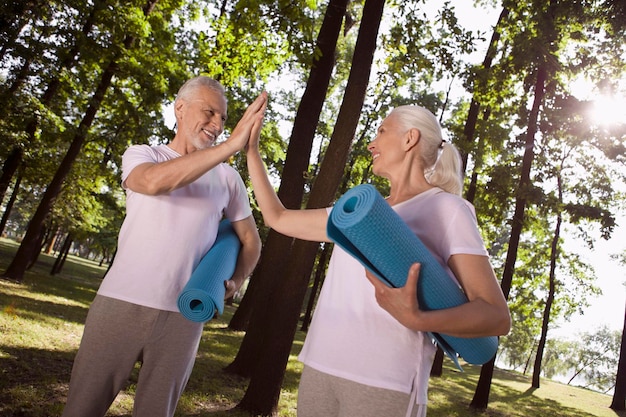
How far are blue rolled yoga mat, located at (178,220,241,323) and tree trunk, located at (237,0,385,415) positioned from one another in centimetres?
324

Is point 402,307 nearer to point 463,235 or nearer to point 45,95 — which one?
point 463,235

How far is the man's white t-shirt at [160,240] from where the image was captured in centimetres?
230

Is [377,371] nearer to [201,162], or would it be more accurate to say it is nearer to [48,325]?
[201,162]

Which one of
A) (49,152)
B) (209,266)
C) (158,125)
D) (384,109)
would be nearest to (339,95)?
(384,109)

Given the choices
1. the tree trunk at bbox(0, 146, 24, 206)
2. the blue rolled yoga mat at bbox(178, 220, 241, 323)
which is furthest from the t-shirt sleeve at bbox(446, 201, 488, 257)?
the tree trunk at bbox(0, 146, 24, 206)

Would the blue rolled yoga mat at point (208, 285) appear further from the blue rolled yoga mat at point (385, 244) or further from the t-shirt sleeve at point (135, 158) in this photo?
the blue rolled yoga mat at point (385, 244)

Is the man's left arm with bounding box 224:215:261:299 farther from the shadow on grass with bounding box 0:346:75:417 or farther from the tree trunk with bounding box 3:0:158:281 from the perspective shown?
the tree trunk with bounding box 3:0:158:281

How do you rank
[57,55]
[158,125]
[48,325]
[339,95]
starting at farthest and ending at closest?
[339,95], [158,125], [57,55], [48,325]

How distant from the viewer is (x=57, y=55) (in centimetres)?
1097

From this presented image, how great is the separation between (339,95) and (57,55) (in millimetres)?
13800

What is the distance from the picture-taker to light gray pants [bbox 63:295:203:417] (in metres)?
2.23

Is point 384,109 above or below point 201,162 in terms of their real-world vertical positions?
above

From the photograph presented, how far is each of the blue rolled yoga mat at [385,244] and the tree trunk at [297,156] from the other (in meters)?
6.05

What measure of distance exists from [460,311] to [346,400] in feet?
1.79
